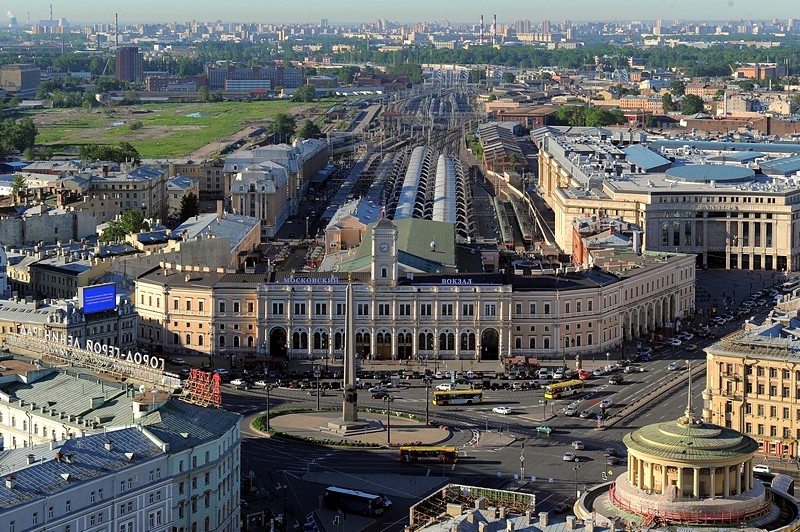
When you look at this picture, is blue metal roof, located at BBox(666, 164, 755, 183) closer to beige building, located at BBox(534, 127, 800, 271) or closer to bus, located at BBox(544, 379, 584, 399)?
beige building, located at BBox(534, 127, 800, 271)

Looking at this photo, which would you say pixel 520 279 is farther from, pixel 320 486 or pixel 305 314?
pixel 320 486

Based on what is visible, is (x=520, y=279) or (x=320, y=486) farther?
(x=520, y=279)

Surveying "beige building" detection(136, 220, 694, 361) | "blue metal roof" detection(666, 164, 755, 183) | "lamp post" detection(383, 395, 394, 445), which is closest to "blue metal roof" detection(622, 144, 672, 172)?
"blue metal roof" detection(666, 164, 755, 183)

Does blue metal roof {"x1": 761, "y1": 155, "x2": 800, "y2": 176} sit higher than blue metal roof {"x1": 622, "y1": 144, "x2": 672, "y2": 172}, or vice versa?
blue metal roof {"x1": 622, "y1": 144, "x2": 672, "y2": 172}

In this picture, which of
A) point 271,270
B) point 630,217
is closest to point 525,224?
point 630,217

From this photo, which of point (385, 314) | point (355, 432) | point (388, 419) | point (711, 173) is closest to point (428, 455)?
point (388, 419)

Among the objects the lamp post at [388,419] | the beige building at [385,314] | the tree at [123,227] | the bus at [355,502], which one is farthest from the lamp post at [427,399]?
the tree at [123,227]

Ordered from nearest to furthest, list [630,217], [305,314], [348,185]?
[305,314], [630,217], [348,185]

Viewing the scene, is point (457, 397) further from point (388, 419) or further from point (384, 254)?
point (384, 254)
